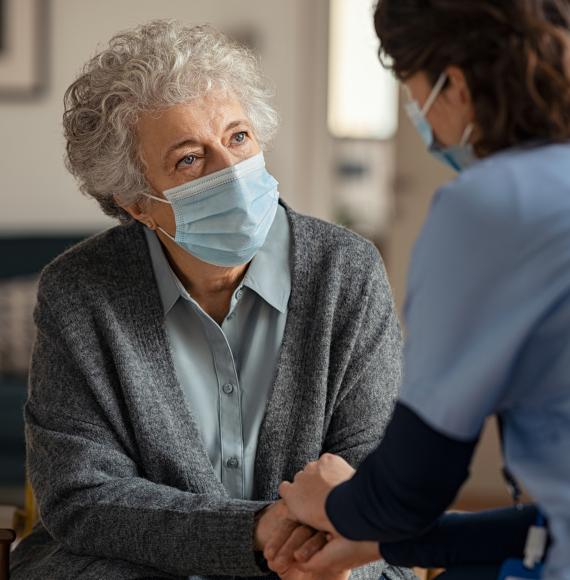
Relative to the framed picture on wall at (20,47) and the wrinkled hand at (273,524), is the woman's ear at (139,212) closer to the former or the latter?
the wrinkled hand at (273,524)

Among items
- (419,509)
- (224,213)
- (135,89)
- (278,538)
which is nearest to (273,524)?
(278,538)

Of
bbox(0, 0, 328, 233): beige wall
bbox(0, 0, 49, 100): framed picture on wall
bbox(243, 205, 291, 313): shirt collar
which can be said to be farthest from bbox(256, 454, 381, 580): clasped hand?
bbox(0, 0, 49, 100): framed picture on wall

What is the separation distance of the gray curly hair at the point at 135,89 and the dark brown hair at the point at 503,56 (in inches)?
24.7

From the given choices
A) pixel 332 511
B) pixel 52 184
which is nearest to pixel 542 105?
pixel 332 511

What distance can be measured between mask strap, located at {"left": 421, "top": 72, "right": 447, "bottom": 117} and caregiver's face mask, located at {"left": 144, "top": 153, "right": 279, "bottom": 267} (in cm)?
56

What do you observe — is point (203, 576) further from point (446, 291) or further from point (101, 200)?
point (446, 291)

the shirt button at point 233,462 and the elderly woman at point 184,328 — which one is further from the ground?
the elderly woman at point 184,328

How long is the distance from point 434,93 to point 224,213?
0.64 metres

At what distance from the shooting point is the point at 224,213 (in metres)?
1.76

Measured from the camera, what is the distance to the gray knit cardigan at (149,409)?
1.62 m

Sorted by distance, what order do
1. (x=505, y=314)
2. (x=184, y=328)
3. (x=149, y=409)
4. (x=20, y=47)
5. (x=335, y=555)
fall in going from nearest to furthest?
(x=505, y=314), (x=335, y=555), (x=149, y=409), (x=184, y=328), (x=20, y=47)

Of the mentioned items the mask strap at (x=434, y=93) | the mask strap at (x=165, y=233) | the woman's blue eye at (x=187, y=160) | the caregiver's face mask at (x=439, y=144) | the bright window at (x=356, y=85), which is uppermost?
the mask strap at (x=434, y=93)

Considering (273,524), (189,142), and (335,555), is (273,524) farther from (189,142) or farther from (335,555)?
A: (189,142)

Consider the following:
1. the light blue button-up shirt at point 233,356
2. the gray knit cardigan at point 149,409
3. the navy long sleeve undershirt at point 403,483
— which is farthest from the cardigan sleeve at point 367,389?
the navy long sleeve undershirt at point 403,483
